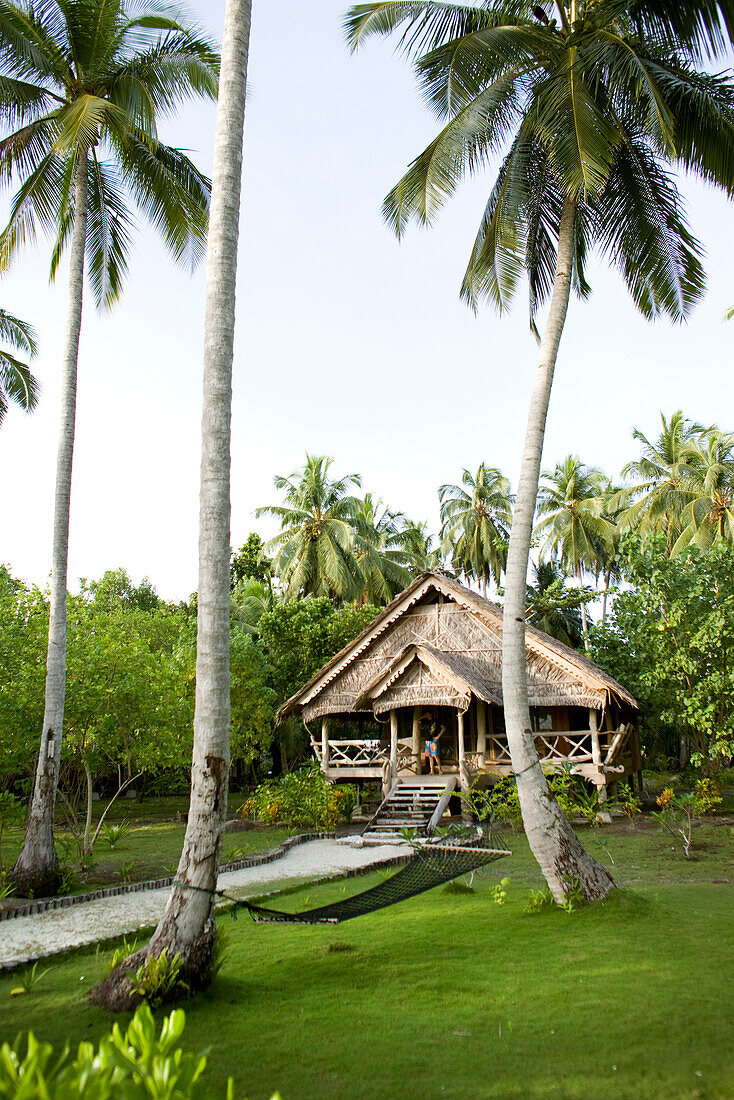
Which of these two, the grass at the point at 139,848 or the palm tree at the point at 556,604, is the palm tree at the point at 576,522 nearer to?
the palm tree at the point at 556,604

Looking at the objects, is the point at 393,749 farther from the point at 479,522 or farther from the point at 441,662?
the point at 479,522

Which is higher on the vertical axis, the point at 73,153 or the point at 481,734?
the point at 73,153

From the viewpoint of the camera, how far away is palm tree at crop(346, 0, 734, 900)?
7707 mm

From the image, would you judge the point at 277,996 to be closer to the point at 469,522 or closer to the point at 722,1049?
the point at 722,1049

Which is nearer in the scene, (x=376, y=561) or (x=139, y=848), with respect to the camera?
(x=139, y=848)

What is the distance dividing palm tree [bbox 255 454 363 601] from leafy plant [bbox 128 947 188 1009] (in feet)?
75.3

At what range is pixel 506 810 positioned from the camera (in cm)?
1377

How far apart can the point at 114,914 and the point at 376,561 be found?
2353cm

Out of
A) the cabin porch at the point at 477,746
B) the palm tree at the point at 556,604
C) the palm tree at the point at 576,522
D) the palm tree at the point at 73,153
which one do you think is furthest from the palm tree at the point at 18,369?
the palm tree at the point at 576,522

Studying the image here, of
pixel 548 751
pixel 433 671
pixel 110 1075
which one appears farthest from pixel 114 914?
pixel 548 751

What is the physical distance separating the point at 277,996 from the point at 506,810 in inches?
367

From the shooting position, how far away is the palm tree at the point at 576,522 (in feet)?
→ 114

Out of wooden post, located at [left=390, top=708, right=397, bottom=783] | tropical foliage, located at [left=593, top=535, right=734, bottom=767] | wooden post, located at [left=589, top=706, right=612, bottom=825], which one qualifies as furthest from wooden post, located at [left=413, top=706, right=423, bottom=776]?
tropical foliage, located at [left=593, top=535, right=734, bottom=767]

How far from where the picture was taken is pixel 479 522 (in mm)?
37031
